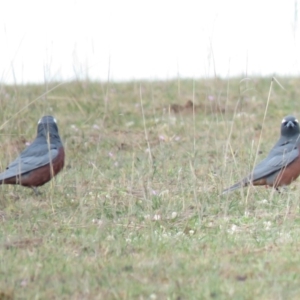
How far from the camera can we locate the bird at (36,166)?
7.29 meters

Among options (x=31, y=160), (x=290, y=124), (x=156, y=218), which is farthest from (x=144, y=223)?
(x=290, y=124)

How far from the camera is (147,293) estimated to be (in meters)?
4.57

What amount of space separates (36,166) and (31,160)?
12 cm

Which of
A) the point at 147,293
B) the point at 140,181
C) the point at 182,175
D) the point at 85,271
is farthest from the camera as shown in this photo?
the point at 182,175

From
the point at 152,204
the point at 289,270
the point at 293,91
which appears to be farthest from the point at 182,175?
the point at 293,91

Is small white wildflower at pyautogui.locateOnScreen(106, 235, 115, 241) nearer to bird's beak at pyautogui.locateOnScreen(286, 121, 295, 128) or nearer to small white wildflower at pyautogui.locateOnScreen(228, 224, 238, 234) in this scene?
small white wildflower at pyautogui.locateOnScreen(228, 224, 238, 234)

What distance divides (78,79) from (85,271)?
24.0 ft

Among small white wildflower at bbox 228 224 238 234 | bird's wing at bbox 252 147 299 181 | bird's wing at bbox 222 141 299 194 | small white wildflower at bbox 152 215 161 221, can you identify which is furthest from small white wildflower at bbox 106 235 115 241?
bird's wing at bbox 252 147 299 181

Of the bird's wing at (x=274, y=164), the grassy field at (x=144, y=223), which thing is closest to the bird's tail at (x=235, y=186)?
the grassy field at (x=144, y=223)

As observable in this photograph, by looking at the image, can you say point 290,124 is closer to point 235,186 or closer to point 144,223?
point 235,186

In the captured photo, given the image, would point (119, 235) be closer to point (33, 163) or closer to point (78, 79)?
point (33, 163)

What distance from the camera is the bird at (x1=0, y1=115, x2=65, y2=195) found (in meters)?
7.29

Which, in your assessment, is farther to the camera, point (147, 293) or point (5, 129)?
point (5, 129)

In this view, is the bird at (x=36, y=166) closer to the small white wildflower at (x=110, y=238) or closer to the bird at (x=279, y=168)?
the small white wildflower at (x=110, y=238)
